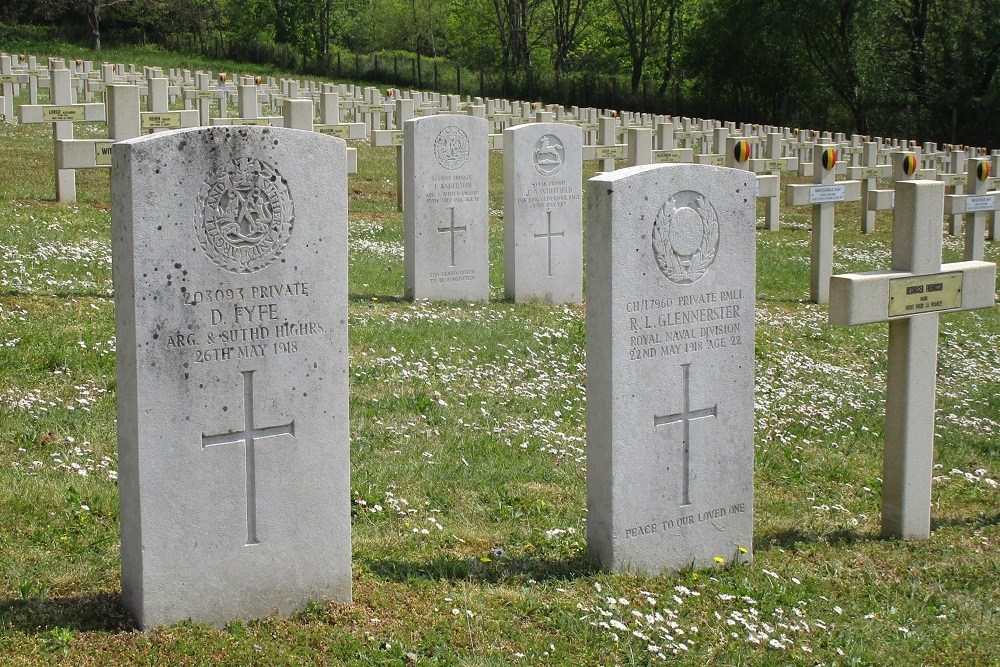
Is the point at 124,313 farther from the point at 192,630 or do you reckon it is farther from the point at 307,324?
the point at 192,630

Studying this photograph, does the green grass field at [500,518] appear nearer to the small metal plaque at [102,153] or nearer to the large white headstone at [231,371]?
the large white headstone at [231,371]

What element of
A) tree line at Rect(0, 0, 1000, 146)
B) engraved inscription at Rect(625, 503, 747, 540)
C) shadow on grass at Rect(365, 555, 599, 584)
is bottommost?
shadow on grass at Rect(365, 555, 599, 584)

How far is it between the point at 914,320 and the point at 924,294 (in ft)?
0.49

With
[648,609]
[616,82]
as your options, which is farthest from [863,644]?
[616,82]

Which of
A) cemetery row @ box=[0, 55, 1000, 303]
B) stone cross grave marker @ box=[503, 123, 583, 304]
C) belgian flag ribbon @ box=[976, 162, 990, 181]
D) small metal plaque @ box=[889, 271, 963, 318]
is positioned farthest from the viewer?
belgian flag ribbon @ box=[976, 162, 990, 181]

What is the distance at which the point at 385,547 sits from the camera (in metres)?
5.98

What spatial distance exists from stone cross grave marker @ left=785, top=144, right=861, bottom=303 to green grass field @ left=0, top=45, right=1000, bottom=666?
3.12 metres

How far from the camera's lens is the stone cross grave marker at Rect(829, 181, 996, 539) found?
6.49 m

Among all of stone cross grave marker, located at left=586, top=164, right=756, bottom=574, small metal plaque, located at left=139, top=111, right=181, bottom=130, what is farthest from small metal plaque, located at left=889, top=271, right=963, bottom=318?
small metal plaque, located at left=139, top=111, right=181, bottom=130

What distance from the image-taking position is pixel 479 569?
5.79 meters

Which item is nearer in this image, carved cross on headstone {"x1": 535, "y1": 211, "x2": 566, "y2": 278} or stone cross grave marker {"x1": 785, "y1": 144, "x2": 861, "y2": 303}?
carved cross on headstone {"x1": 535, "y1": 211, "x2": 566, "y2": 278}

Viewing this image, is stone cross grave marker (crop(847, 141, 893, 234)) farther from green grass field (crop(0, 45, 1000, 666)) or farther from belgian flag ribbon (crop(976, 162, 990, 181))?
green grass field (crop(0, 45, 1000, 666))

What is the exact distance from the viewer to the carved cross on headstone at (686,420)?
5926 millimetres

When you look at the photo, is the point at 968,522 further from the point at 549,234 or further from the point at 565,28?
the point at 565,28
